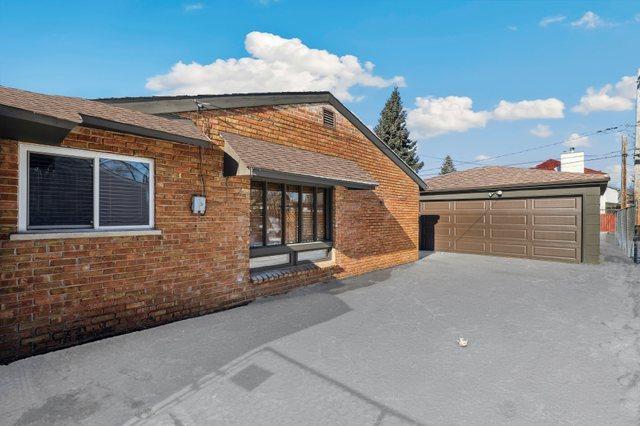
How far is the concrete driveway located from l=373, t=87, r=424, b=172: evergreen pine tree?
2931 centimetres

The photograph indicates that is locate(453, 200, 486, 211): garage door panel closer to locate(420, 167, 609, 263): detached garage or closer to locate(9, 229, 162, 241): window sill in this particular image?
locate(420, 167, 609, 263): detached garage

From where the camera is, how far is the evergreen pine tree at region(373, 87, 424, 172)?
1364 inches

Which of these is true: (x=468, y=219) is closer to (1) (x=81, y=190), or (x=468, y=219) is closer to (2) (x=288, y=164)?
(2) (x=288, y=164)

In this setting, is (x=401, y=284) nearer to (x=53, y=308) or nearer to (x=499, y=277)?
(x=499, y=277)

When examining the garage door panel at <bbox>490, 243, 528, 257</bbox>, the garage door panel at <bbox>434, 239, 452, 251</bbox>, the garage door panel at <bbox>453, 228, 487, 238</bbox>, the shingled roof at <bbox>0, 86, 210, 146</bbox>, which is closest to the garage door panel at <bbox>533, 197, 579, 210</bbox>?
the garage door panel at <bbox>490, 243, 528, 257</bbox>

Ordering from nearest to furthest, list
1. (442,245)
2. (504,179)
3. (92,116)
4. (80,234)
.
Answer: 1. (92,116)
2. (80,234)
3. (504,179)
4. (442,245)

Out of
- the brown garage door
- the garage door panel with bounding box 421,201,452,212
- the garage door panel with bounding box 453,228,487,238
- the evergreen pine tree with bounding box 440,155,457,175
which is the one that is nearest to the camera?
the brown garage door

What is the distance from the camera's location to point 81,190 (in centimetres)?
462

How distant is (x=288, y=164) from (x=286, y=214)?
156 cm

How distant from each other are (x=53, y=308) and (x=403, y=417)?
444 centimetres

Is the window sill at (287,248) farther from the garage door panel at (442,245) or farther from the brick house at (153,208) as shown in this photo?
the garage door panel at (442,245)

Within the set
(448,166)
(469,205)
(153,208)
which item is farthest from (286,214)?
(448,166)

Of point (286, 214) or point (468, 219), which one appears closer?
point (286, 214)

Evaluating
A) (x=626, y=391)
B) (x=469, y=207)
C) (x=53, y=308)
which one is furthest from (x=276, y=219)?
(x=469, y=207)
